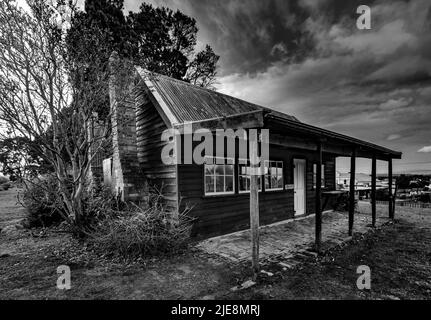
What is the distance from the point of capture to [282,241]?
20.5 ft

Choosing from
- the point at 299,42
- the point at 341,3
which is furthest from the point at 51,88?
the point at 299,42

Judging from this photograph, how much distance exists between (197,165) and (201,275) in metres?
3.03

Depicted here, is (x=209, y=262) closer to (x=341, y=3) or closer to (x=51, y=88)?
(x=51, y=88)

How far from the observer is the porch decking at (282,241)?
17.0ft

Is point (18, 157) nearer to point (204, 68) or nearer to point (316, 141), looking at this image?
point (316, 141)

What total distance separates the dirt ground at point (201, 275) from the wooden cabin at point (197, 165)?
1.59m

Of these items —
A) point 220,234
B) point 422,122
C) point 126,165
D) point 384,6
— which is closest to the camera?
point 384,6

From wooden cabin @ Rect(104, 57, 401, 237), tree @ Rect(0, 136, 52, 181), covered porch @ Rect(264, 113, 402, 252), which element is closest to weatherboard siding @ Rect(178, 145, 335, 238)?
wooden cabin @ Rect(104, 57, 401, 237)

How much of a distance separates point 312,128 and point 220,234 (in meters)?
4.02

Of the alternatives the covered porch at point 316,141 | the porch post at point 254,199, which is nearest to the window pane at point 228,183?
the covered porch at point 316,141

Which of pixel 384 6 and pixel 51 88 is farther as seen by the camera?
pixel 384 6

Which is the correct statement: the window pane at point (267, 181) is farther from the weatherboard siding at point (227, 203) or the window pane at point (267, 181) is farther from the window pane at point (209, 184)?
the window pane at point (209, 184)

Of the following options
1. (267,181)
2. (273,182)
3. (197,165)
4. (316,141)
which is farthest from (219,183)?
(316,141)

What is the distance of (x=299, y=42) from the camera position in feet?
34.8
